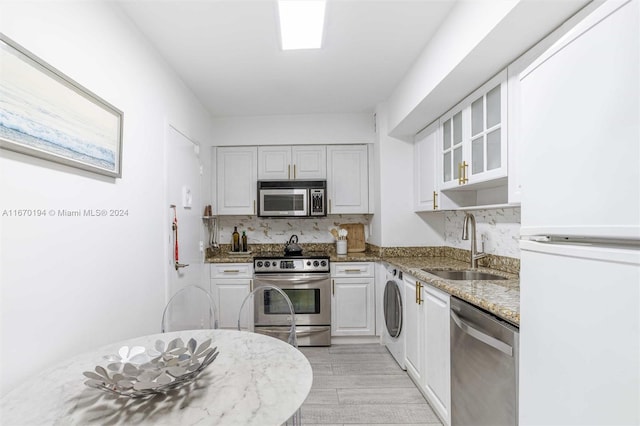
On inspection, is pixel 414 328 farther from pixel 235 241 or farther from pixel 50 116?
pixel 50 116

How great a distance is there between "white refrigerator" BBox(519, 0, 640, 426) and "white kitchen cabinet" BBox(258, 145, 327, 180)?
2.70m

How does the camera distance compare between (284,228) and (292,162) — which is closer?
(292,162)

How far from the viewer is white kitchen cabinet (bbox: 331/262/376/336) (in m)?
3.16

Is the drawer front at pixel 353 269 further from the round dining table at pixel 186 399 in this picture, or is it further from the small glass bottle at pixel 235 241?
the round dining table at pixel 186 399

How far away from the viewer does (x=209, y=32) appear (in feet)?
6.34

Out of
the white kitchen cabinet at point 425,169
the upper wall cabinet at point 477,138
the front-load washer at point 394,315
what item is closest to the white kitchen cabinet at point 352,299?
the front-load washer at point 394,315

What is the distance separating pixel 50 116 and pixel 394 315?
8.88 ft

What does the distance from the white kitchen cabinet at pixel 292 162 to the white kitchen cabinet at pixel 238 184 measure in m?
0.11

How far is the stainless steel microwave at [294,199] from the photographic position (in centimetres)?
337

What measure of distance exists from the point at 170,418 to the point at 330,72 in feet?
8.22

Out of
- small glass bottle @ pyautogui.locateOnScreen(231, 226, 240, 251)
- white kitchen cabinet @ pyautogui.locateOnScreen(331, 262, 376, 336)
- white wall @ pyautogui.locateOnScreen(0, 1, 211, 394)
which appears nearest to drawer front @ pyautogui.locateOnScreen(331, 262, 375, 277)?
white kitchen cabinet @ pyautogui.locateOnScreen(331, 262, 376, 336)

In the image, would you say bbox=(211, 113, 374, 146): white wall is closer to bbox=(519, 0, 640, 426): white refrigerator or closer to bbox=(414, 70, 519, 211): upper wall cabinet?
bbox=(414, 70, 519, 211): upper wall cabinet

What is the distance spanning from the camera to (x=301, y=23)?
1835mm

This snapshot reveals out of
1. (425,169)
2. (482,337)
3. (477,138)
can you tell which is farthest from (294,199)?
(482,337)
